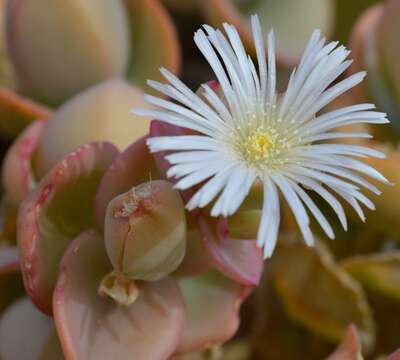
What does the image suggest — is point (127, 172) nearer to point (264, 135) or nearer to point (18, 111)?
point (264, 135)

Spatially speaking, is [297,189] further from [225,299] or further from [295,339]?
[295,339]

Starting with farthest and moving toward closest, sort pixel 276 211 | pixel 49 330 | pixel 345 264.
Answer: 1. pixel 345 264
2. pixel 49 330
3. pixel 276 211

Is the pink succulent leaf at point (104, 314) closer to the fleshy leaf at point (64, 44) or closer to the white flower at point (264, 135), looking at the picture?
the white flower at point (264, 135)

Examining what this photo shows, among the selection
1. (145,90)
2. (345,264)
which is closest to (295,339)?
(345,264)

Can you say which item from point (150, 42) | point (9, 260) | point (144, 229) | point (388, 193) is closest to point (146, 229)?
point (144, 229)

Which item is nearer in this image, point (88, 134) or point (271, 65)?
point (271, 65)

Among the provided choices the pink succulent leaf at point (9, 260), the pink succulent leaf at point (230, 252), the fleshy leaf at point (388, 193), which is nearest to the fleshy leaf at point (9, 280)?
the pink succulent leaf at point (9, 260)
